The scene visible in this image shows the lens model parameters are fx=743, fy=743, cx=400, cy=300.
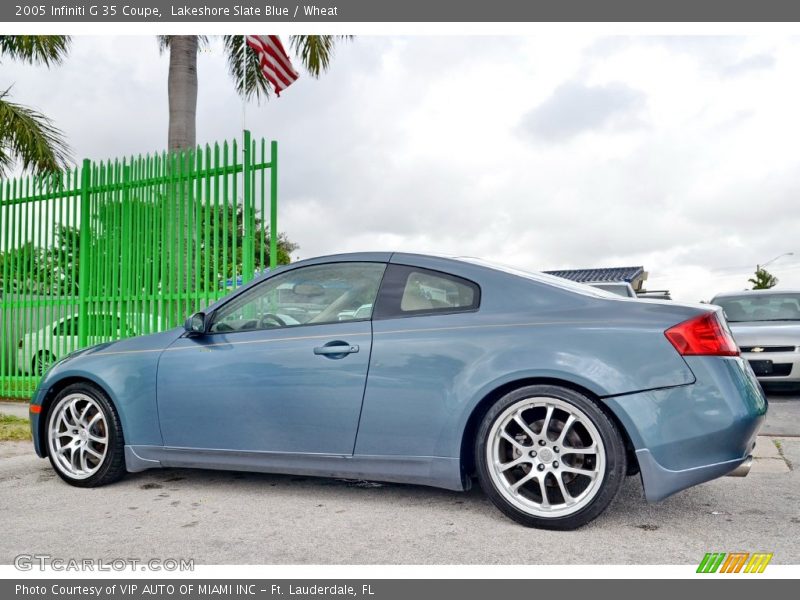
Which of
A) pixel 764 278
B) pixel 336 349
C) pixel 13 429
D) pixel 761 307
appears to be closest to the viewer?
pixel 336 349

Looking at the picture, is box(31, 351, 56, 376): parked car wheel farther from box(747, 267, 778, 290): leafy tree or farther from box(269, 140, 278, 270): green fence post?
box(747, 267, 778, 290): leafy tree

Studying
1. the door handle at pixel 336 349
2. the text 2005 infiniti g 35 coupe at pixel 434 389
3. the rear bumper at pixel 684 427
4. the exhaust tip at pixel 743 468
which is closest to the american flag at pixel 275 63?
the text 2005 infiniti g 35 coupe at pixel 434 389

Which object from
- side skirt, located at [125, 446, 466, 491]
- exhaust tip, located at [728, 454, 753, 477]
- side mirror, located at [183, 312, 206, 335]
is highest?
side mirror, located at [183, 312, 206, 335]

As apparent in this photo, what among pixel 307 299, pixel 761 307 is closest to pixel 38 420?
pixel 307 299

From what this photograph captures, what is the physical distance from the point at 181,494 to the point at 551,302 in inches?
100

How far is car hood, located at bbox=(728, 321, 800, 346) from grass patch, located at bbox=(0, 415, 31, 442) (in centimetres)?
828

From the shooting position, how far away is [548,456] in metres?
3.69

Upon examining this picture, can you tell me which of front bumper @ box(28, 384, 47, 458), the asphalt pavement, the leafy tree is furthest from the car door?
the leafy tree

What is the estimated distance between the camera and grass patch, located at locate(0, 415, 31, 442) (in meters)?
7.13

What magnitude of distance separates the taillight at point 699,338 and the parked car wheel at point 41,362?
8953mm

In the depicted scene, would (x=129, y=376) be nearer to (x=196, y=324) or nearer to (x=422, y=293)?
(x=196, y=324)

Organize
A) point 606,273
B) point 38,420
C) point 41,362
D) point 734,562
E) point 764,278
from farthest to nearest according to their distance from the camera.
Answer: point 764,278
point 606,273
point 41,362
point 38,420
point 734,562

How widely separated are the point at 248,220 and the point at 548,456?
4926 mm

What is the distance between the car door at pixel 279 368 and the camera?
412 centimetres
